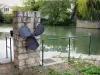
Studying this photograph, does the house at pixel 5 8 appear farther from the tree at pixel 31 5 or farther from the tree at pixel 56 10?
the tree at pixel 56 10

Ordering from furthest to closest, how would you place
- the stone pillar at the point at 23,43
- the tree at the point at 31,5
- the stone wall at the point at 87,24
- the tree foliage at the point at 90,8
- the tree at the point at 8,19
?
the tree at the point at 31,5 < the tree at the point at 8,19 < the stone wall at the point at 87,24 < the tree foliage at the point at 90,8 < the stone pillar at the point at 23,43

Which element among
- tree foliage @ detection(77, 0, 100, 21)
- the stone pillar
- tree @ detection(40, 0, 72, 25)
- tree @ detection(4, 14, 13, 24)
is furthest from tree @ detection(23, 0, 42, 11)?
the stone pillar

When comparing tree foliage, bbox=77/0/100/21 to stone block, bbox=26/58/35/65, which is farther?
tree foliage, bbox=77/0/100/21

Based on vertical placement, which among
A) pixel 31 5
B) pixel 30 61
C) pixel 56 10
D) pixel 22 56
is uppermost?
pixel 31 5

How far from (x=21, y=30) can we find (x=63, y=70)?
141 centimetres

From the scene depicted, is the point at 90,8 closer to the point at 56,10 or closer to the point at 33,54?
the point at 56,10

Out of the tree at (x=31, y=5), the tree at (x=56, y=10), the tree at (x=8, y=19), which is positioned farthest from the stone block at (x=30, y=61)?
the tree at (x=31, y=5)

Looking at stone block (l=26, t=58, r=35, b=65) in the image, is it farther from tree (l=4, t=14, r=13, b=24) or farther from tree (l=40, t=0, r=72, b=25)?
tree (l=4, t=14, r=13, b=24)

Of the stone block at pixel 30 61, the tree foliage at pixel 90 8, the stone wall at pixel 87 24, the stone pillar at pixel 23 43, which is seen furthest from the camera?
the stone wall at pixel 87 24

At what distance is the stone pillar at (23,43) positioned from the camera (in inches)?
191

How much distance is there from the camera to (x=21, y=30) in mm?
4738

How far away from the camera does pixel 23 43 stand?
4.93 meters

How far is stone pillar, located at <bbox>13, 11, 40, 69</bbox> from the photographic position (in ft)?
15.9

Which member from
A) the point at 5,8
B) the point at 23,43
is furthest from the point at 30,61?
the point at 5,8
